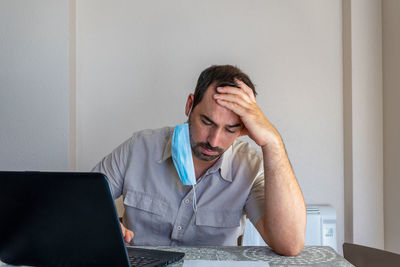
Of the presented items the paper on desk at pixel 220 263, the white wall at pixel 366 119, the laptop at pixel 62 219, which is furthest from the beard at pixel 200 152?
the white wall at pixel 366 119

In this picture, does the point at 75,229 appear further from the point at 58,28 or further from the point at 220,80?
the point at 58,28

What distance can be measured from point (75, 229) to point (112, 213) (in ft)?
0.34

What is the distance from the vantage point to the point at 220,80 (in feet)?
5.22

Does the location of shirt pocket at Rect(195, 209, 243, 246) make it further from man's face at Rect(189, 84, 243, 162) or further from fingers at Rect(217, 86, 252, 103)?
fingers at Rect(217, 86, 252, 103)

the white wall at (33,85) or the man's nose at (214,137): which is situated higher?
the white wall at (33,85)

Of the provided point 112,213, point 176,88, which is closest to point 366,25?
point 176,88

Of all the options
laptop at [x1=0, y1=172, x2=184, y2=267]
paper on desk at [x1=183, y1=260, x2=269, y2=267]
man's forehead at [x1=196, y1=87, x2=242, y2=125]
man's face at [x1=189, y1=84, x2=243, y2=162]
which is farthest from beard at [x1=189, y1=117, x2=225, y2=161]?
laptop at [x1=0, y1=172, x2=184, y2=267]

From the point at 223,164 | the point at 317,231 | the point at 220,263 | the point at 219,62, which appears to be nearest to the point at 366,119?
the point at 317,231

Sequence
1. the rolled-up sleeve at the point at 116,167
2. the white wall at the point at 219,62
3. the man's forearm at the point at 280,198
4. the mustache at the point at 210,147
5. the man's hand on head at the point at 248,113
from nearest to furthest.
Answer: the man's forearm at the point at 280,198, the man's hand on head at the point at 248,113, the mustache at the point at 210,147, the rolled-up sleeve at the point at 116,167, the white wall at the point at 219,62

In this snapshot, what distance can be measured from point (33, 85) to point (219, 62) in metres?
1.13

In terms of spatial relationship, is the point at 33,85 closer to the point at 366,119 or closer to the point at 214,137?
the point at 214,137

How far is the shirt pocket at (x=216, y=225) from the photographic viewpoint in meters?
1.60

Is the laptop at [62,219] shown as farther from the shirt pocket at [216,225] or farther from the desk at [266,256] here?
the shirt pocket at [216,225]

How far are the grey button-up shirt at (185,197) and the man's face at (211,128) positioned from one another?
106mm
